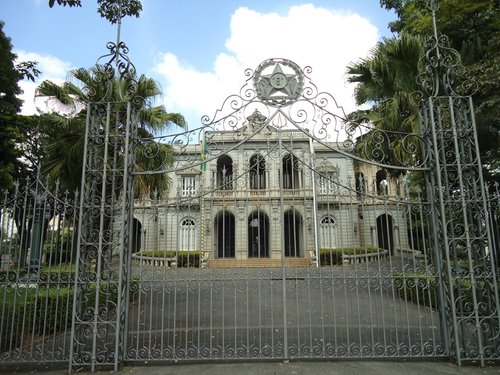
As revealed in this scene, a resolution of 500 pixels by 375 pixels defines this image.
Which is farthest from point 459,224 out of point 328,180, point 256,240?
point 256,240

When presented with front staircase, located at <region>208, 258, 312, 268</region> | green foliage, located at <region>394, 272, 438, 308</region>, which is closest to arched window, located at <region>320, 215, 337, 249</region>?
front staircase, located at <region>208, 258, 312, 268</region>

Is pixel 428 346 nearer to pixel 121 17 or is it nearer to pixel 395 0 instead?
pixel 121 17

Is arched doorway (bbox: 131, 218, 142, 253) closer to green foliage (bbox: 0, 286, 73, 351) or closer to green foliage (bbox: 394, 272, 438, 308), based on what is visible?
green foliage (bbox: 0, 286, 73, 351)

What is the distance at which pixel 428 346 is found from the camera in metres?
5.44

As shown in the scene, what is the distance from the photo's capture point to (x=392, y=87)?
35.1 ft

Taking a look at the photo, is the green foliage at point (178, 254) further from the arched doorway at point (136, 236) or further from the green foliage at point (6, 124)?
the green foliage at point (6, 124)

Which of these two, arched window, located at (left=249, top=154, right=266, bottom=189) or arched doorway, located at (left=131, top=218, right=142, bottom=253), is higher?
arched window, located at (left=249, top=154, right=266, bottom=189)

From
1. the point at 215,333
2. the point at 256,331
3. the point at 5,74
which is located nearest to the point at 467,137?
the point at 256,331

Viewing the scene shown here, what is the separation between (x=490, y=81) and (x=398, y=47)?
2659 millimetres

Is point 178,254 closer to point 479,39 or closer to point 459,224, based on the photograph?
point 459,224

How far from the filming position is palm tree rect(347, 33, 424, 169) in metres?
9.80

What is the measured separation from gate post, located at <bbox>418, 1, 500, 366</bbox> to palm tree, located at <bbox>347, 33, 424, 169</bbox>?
3.26m

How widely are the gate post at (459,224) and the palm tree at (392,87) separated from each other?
3.26m

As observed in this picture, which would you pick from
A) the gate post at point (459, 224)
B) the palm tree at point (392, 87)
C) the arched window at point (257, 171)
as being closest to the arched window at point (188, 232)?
the arched window at point (257, 171)
